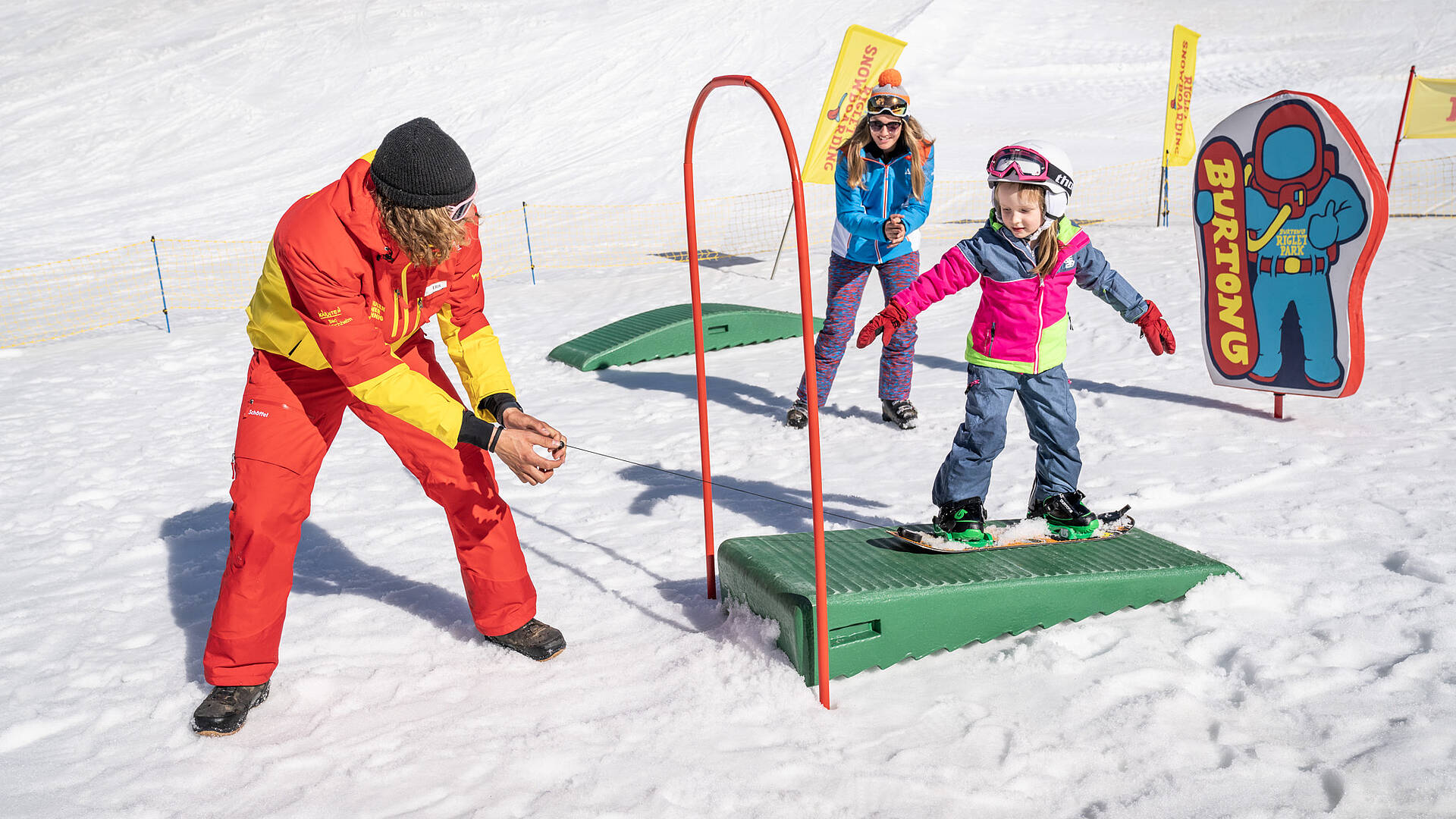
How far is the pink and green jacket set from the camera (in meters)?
3.59

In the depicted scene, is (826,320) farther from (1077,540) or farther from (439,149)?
(439,149)

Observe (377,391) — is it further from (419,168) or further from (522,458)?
(419,168)

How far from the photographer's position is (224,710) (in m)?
3.09

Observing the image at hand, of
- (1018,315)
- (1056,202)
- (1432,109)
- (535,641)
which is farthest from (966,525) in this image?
(1432,109)

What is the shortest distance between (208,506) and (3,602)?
3.96ft

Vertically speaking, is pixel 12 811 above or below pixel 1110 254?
below

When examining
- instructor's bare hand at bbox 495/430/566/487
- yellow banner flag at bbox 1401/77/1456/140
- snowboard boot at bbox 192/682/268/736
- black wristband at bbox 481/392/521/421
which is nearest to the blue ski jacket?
black wristband at bbox 481/392/521/421

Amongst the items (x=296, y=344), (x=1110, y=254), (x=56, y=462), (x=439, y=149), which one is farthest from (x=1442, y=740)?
(x=1110, y=254)

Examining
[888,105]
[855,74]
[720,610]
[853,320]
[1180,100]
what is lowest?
[720,610]

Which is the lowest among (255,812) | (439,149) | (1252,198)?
(255,812)

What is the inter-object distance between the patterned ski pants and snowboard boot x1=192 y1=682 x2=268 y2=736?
3.45 metres

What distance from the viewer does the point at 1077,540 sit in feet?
12.6

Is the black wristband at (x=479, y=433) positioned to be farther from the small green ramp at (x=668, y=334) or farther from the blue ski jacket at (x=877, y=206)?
the small green ramp at (x=668, y=334)

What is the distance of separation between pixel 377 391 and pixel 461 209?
0.56 m
